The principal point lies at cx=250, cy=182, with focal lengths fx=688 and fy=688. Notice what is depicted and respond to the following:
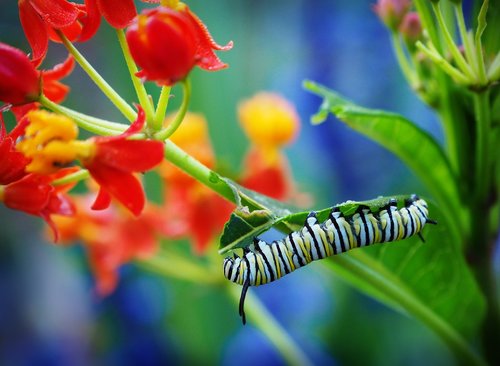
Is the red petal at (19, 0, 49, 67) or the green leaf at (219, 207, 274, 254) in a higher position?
the red petal at (19, 0, 49, 67)

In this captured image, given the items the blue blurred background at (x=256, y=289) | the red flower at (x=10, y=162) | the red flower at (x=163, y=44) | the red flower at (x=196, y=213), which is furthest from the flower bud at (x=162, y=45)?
the blue blurred background at (x=256, y=289)

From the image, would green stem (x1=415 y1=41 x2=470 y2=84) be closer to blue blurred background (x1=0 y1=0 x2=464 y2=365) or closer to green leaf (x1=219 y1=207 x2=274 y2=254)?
green leaf (x1=219 y1=207 x2=274 y2=254)

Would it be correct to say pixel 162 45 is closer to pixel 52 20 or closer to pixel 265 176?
pixel 52 20

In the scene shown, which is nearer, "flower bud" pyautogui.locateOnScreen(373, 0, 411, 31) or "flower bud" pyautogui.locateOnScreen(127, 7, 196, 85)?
"flower bud" pyautogui.locateOnScreen(127, 7, 196, 85)

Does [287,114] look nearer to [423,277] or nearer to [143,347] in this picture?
[423,277]

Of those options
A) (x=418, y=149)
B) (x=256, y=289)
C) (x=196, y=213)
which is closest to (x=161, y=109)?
(x=418, y=149)

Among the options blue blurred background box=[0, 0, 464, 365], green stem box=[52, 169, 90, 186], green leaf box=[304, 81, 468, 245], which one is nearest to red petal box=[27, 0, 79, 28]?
green stem box=[52, 169, 90, 186]

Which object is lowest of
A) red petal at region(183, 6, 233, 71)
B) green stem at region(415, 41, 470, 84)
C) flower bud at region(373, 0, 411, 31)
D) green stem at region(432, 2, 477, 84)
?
red petal at region(183, 6, 233, 71)

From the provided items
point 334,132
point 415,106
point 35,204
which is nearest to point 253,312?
point 35,204
